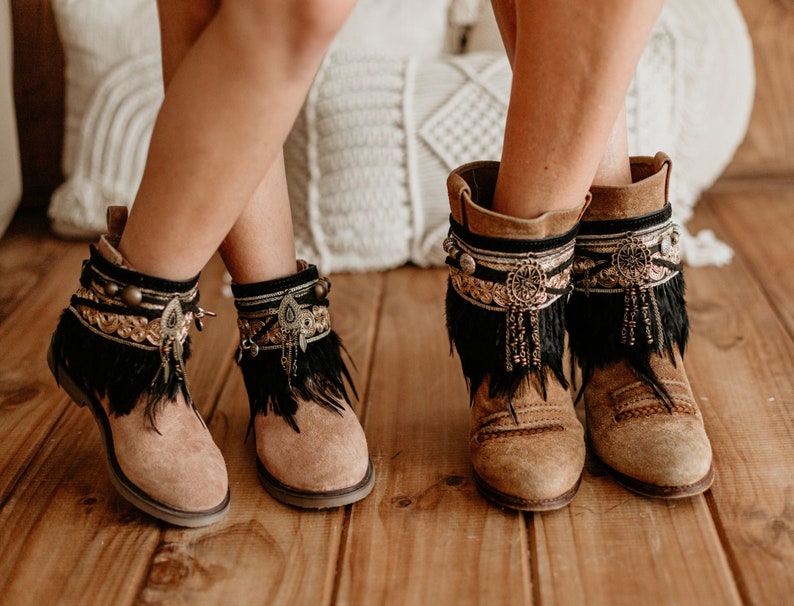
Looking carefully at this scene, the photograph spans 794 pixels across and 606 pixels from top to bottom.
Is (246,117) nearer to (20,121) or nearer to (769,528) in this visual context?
(769,528)

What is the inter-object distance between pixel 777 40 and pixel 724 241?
482 millimetres

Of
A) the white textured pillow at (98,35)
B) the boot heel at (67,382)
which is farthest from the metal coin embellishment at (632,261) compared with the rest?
the white textured pillow at (98,35)

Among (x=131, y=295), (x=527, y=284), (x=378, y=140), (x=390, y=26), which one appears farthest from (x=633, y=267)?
(x=390, y=26)

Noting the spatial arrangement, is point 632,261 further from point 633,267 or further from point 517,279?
point 517,279

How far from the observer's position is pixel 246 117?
2.10ft

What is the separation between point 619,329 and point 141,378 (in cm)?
45

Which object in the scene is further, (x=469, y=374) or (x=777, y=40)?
(x=777, y=40)

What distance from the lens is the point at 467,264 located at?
0.75 m

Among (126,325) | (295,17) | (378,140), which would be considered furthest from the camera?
(378,140)

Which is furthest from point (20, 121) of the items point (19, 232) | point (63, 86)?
point (19, 232)

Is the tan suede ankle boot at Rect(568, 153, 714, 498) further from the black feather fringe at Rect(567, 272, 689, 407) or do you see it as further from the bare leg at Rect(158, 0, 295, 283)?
the bare leg at Rect(158, 0, 295, 283)

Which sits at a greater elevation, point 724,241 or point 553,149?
point 553,149

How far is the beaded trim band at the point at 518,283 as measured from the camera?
736mm

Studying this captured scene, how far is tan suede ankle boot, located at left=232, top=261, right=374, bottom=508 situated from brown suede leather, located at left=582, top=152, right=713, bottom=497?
24cm
